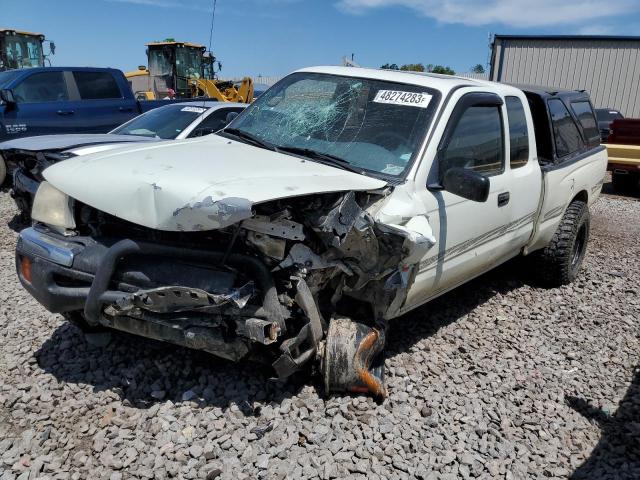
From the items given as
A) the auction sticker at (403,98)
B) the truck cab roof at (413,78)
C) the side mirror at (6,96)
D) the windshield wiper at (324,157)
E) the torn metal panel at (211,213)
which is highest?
the truck cab roof at (413,78)

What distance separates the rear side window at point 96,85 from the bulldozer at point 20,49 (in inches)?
298

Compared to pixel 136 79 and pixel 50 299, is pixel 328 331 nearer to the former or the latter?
pixel 50 299

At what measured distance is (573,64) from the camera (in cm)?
1886

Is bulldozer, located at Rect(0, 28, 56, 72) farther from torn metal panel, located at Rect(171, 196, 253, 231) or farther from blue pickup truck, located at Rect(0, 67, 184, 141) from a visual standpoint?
torn metal panel, located at Rect(171, 196, 253, 231)

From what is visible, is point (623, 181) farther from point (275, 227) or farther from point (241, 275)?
point (241, 275)

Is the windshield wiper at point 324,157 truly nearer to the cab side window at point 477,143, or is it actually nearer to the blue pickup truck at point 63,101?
the cab side window at point 477,143

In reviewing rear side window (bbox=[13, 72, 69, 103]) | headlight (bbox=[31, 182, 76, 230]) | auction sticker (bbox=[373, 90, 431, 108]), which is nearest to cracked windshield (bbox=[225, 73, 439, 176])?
auction sticker (bbox=[373, 90, 431, 108])

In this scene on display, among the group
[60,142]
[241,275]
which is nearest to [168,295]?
[241,275]

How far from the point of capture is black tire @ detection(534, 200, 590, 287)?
5.22 m

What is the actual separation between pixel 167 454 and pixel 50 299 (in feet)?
3.46

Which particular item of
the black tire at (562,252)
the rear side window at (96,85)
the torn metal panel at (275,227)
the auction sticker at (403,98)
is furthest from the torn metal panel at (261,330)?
the rear side window at (96,85)

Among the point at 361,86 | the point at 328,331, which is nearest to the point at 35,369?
the point at 328,331

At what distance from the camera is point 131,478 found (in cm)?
266

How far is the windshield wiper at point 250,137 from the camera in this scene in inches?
148
